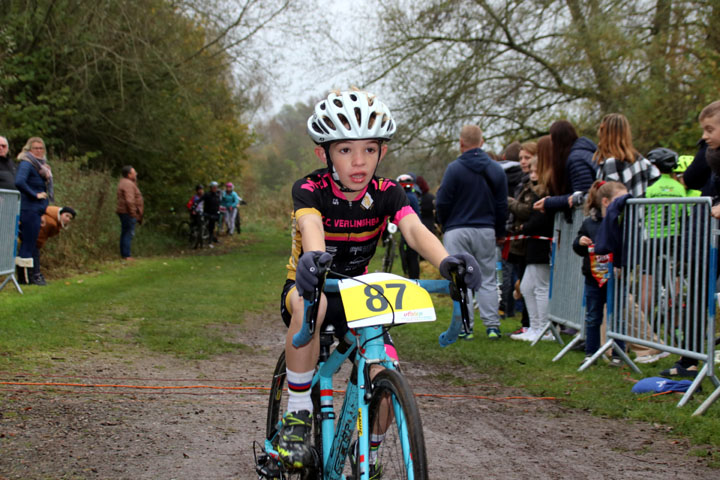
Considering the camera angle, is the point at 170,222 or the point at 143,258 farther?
the point at 170,222

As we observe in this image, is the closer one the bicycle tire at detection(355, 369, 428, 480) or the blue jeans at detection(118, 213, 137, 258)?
the bicycle tire at detection(355, 369, 428, 480)

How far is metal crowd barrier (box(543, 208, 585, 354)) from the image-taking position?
7.84 metres

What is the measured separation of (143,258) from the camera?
20828mm

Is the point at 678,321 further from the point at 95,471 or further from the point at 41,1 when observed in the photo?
the point at 41,1

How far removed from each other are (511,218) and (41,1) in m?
14.8

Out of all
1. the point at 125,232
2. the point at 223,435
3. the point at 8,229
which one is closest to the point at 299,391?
the point at 223,435

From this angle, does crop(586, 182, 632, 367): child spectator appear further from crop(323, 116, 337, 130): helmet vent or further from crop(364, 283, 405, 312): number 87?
crop(364, 283, 405, 312): number 87

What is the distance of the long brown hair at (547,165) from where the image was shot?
28.1ft

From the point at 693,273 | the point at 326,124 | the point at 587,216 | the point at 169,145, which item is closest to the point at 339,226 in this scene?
the point at 326,124

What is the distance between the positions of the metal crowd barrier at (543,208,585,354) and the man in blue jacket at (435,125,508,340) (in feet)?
2.38

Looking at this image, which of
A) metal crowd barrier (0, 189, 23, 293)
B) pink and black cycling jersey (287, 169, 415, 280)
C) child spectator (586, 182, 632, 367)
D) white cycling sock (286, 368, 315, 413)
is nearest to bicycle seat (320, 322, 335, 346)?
white cycling sock (286, 368, 315, 413)

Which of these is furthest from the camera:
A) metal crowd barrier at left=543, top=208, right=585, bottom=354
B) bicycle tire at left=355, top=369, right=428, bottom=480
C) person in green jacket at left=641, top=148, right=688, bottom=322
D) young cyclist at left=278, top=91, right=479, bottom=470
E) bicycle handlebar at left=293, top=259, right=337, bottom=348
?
metal crowd barrier at left=543, top=208, right=585, bottom=354

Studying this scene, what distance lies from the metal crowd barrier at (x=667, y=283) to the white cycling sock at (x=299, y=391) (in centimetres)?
338

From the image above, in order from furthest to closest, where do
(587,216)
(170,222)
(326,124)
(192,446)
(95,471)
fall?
(170,222)
(587,216)
(192,446)
(95,471)
(326,124)
